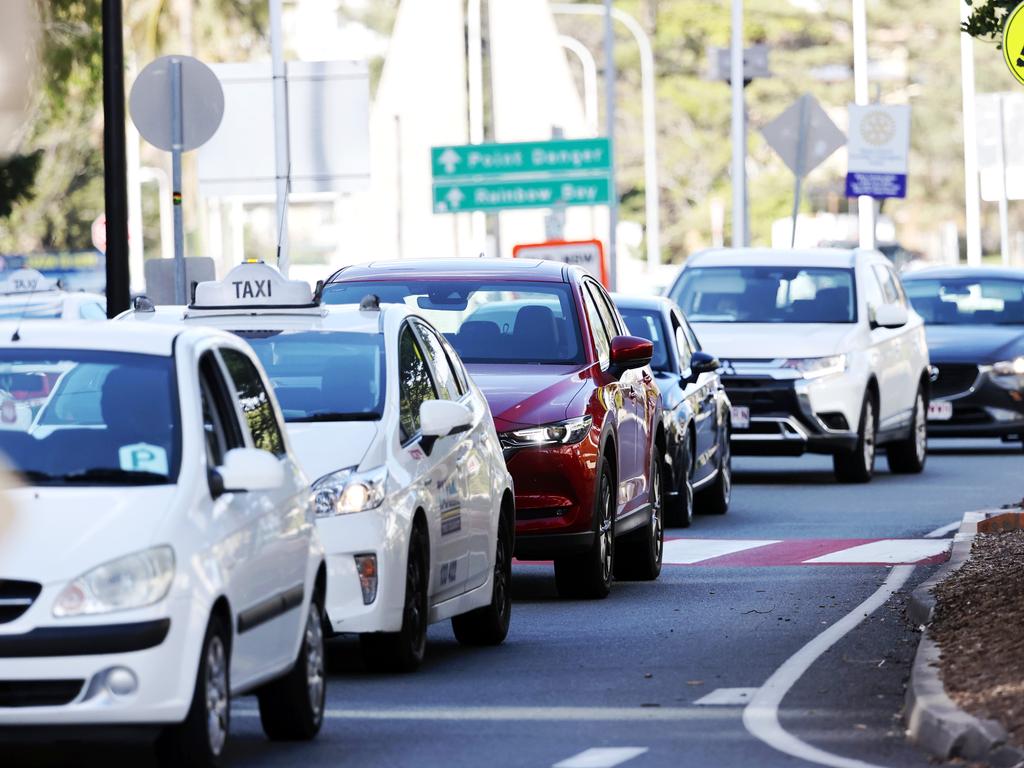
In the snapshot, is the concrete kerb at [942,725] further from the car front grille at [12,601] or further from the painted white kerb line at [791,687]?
the car front grille at [12,601]

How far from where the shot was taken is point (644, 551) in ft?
46.0

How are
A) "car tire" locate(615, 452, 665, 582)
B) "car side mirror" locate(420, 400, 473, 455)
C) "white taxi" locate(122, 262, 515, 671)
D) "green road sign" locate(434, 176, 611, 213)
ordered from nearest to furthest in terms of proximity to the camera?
"white taxi" locate(122, 262, 515, 671)
"car side mirror" locate(420, 400, 473, 455)
"car tire" locate(615, 452, 665, 582)
"green road sign" locate(434, 176, 611, 213)

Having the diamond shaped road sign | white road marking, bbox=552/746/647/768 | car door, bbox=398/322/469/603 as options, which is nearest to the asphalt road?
white road marking, bbox=552/746/647/768

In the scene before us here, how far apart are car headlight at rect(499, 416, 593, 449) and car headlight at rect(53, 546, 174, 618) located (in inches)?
225


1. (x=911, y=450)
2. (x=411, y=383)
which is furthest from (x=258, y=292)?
(x=911, y=450)

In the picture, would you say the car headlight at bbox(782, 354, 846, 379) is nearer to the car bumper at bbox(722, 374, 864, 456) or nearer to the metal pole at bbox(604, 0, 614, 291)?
the car bumper at bbox(722, 374, 864, 456)

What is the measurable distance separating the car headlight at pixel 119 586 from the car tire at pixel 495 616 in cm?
416

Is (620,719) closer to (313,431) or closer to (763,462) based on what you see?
(313,431)

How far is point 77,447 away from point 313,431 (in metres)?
2.50

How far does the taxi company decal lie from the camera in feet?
33.2

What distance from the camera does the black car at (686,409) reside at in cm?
1744

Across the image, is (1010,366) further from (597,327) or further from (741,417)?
(597,327)

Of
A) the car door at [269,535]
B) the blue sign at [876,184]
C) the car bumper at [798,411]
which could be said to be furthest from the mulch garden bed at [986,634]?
the blue sign at [876,184]

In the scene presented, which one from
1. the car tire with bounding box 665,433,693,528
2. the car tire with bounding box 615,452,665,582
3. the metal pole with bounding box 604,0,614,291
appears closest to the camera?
the car tire with bounding box 615,452,665,582
